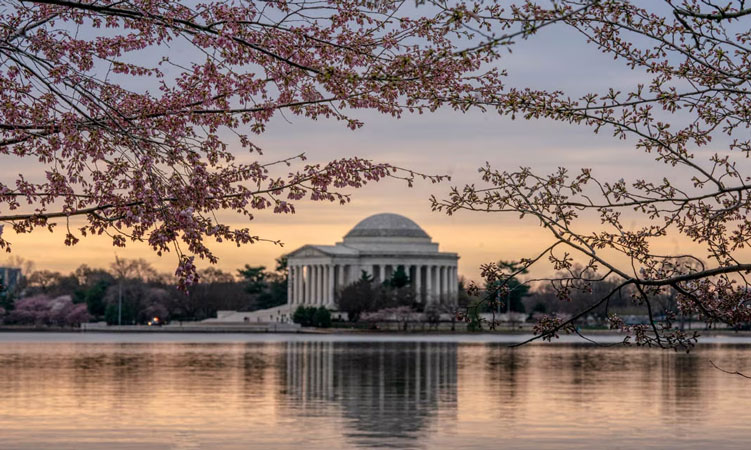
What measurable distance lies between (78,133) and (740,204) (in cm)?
771

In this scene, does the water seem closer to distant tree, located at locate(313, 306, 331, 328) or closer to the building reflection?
the building reflection

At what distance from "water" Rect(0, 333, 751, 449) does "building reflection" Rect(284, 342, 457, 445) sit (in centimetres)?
7

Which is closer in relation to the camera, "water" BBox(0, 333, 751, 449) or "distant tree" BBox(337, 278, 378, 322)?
"water" BBox(0, 333, 751, 449)

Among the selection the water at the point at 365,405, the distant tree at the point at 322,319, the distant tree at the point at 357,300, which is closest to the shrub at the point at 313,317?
the distant tree at the point at 322,319

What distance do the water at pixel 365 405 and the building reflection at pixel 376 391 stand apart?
71 millimetres

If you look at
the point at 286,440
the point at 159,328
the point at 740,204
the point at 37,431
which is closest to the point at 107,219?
the point at 740,204

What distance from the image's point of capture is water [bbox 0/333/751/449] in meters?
30.8

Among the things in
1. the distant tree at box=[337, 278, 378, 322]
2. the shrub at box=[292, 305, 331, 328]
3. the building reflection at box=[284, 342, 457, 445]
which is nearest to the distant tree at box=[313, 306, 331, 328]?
the shrub at box=[292, 305, 331, 328]

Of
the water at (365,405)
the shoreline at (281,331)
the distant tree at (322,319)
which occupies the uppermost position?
the distant tree at (322,319)

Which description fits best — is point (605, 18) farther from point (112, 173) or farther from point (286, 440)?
point (286, 440)

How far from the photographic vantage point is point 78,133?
1638 cm

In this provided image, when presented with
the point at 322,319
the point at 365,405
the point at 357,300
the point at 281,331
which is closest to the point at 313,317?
the point at 322,319

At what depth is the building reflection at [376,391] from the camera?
34000 millimetres

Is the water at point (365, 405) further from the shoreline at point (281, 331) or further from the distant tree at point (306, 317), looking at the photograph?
the distant tree at point (306, 317)
